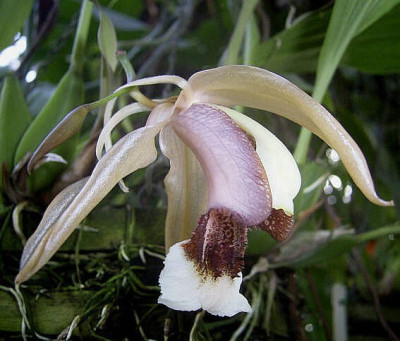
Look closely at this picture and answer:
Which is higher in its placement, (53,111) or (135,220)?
(53,111)

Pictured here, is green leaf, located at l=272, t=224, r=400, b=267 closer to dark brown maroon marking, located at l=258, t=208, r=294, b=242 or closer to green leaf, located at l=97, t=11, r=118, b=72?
dark brown maroon marking, located at l=258, t=208, r=294, b=242

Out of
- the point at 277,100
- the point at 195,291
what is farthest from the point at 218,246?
the point at 277,100

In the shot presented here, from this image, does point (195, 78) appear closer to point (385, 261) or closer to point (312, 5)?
point (312, 5)

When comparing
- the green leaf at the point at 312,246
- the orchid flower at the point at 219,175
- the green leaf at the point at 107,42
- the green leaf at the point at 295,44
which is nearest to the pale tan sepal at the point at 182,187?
the orchid flower at the point at 219,175

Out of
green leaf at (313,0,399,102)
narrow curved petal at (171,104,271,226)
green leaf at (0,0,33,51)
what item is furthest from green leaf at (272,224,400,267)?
green leaf at (0,0,33,51)

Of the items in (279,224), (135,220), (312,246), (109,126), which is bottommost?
(312,246)

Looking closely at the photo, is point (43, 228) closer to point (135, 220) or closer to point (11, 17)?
point (135, 220)

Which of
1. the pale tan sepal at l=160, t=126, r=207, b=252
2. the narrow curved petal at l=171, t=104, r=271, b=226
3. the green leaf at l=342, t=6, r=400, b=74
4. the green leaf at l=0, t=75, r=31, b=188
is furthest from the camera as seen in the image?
the green leaf at l=342, t=6, r=400, b=74

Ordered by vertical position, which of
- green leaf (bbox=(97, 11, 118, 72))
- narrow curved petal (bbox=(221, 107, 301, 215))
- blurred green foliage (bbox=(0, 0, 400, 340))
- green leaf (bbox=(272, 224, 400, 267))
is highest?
green leaf (bbox=(97, 11, 118, 72))
